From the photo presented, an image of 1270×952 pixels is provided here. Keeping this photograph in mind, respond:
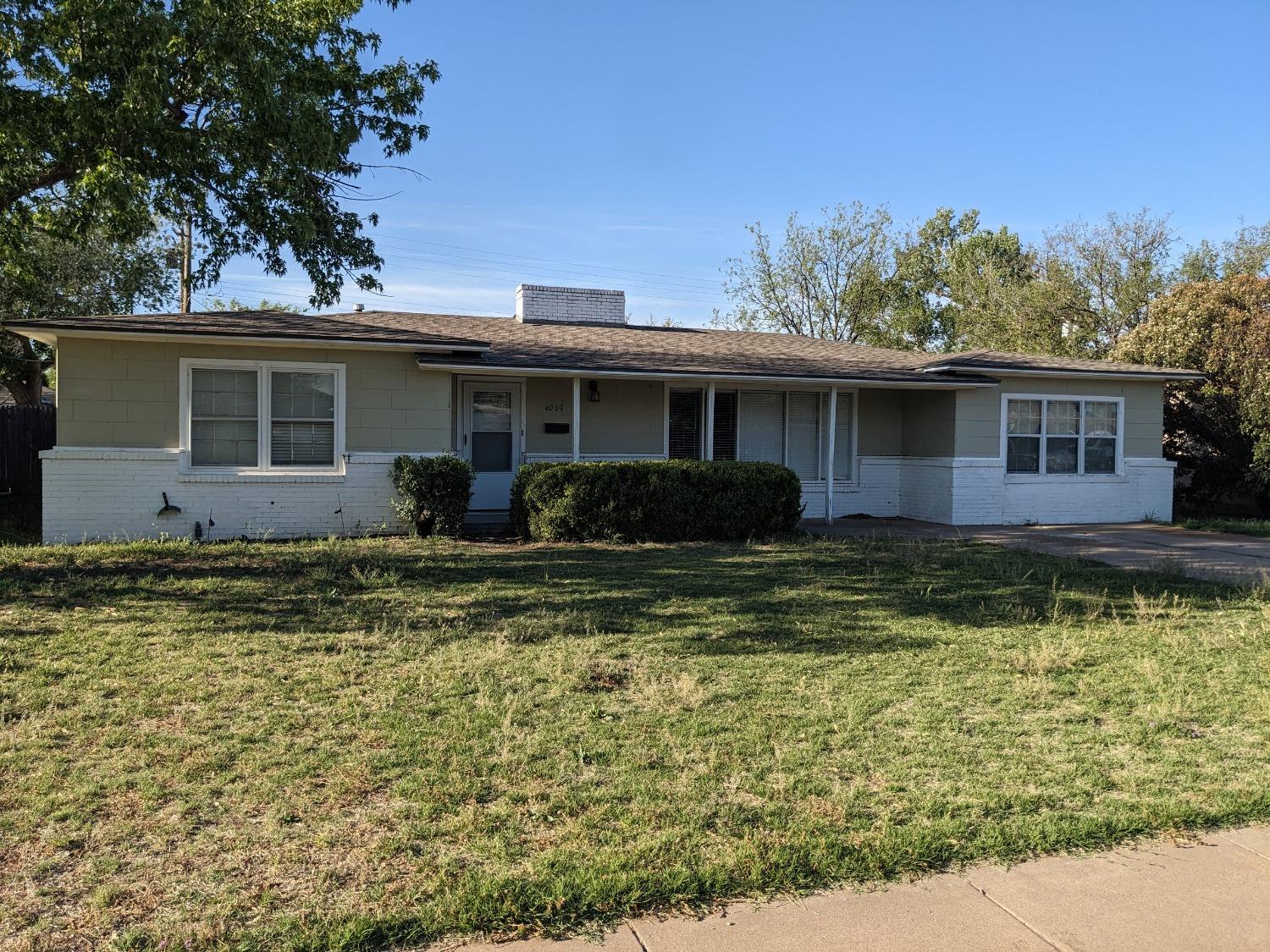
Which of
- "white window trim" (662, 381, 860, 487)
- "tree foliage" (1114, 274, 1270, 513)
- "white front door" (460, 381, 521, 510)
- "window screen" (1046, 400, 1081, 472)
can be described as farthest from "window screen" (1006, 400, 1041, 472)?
"white front door" (460, 381, 521, 510)

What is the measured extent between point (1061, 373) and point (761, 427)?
517 centimetres

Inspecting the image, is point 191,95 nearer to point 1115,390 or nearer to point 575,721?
point 575,721

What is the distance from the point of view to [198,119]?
33.2ft

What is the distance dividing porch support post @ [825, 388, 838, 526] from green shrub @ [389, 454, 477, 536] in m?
6.03

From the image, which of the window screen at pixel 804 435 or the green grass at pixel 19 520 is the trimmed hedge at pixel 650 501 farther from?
the green grass at pixel 19 520

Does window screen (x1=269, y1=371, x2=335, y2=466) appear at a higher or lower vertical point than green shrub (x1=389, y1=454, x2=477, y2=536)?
higher

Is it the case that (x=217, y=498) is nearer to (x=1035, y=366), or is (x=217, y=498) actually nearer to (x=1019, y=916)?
(x=1019, y=916)

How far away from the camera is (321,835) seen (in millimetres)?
3604

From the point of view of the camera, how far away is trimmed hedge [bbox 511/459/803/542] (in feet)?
40.8

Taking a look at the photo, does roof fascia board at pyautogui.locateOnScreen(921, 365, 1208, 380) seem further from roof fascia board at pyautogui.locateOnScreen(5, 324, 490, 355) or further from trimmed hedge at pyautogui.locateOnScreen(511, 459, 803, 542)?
roof fascia board at pyautogui.locateOnScreen(5, 324, 490, 355)

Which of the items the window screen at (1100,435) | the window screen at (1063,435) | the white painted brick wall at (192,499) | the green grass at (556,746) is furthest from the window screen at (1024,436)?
the white painted brick wall at (192,499)

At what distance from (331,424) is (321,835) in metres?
10.2

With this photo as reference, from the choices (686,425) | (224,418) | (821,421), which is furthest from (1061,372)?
(224,418)

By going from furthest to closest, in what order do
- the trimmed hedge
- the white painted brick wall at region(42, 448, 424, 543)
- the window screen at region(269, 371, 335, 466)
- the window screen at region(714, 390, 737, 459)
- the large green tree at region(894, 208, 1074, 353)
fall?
the large green tree at region(894, 208, 1074, 353), the window screen at region(714, 390, 737, 459), the window screen at region(269, 371, 335, 466), the trimmed hedge, the white painted brick wall at region(42, 448, 424, 543)
